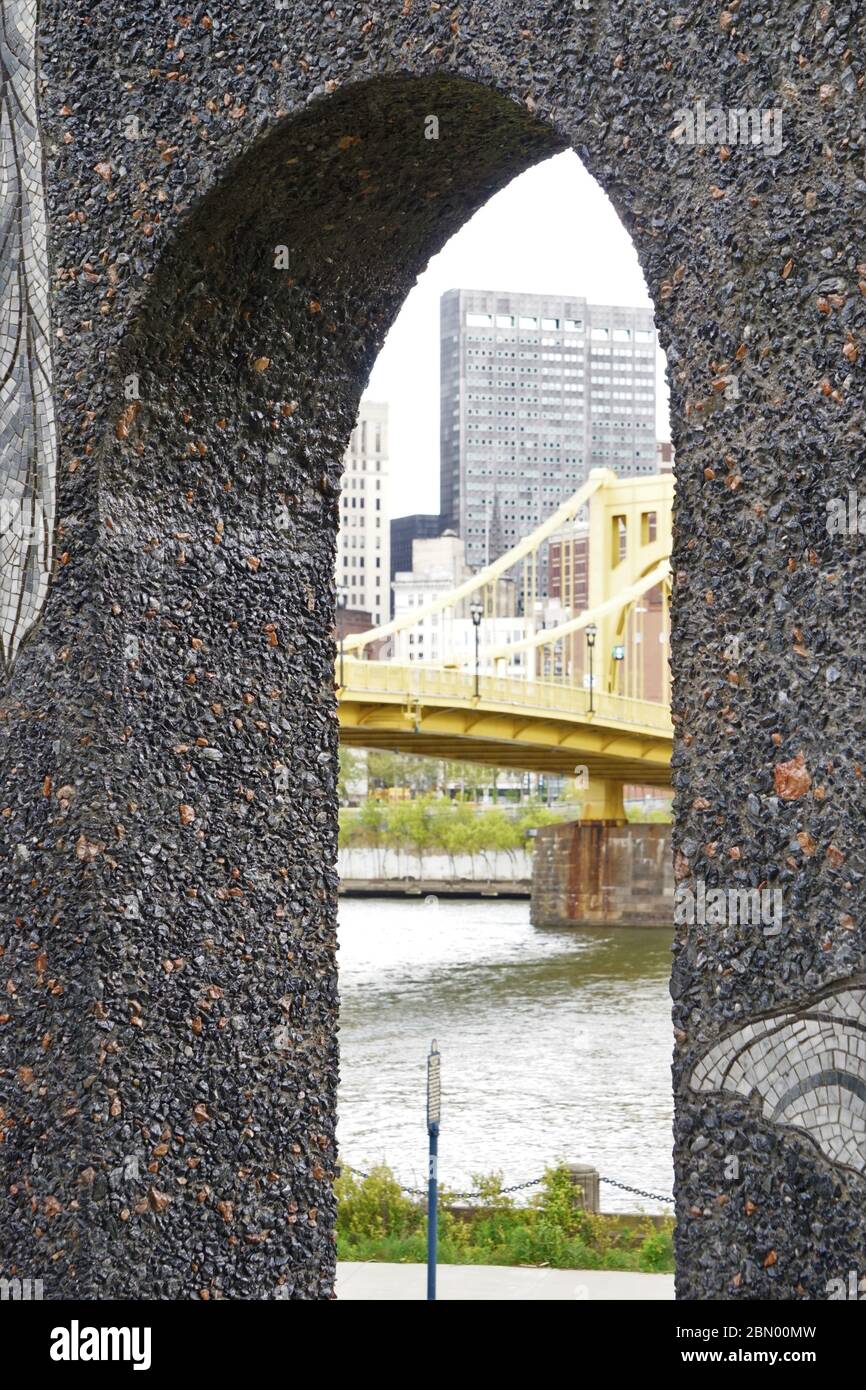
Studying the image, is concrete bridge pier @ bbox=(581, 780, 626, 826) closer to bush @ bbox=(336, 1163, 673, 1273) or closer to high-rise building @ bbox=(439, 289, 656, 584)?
bush @ bbox=(336, 1163, 673, 1273)

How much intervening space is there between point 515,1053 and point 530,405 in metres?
96.5

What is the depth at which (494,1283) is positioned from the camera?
7637mm

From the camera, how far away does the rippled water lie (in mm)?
13328

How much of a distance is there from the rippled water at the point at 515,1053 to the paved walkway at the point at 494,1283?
10.4 ft

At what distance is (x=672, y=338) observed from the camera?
252 centimetres

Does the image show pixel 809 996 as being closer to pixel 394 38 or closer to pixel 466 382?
pixel 394 38

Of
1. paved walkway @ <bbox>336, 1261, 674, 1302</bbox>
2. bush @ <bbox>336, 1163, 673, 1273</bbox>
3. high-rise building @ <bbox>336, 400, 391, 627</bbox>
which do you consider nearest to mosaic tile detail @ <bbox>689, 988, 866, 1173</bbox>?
paved walkway @ <bbox>336, 1261, 674, 1302</bbox>

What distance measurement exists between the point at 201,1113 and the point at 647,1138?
444 inches

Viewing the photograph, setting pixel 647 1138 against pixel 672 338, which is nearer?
pixel 672 338

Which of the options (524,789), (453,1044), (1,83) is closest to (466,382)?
(524,789)

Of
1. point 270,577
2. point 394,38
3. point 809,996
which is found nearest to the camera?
point 809,996

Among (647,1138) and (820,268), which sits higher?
(820,268)

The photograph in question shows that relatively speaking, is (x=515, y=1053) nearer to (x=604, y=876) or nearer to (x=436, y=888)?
(x=604, y=876)

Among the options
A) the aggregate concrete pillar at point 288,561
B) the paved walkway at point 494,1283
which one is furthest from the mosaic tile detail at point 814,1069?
the paved walkway at point 494,1283
